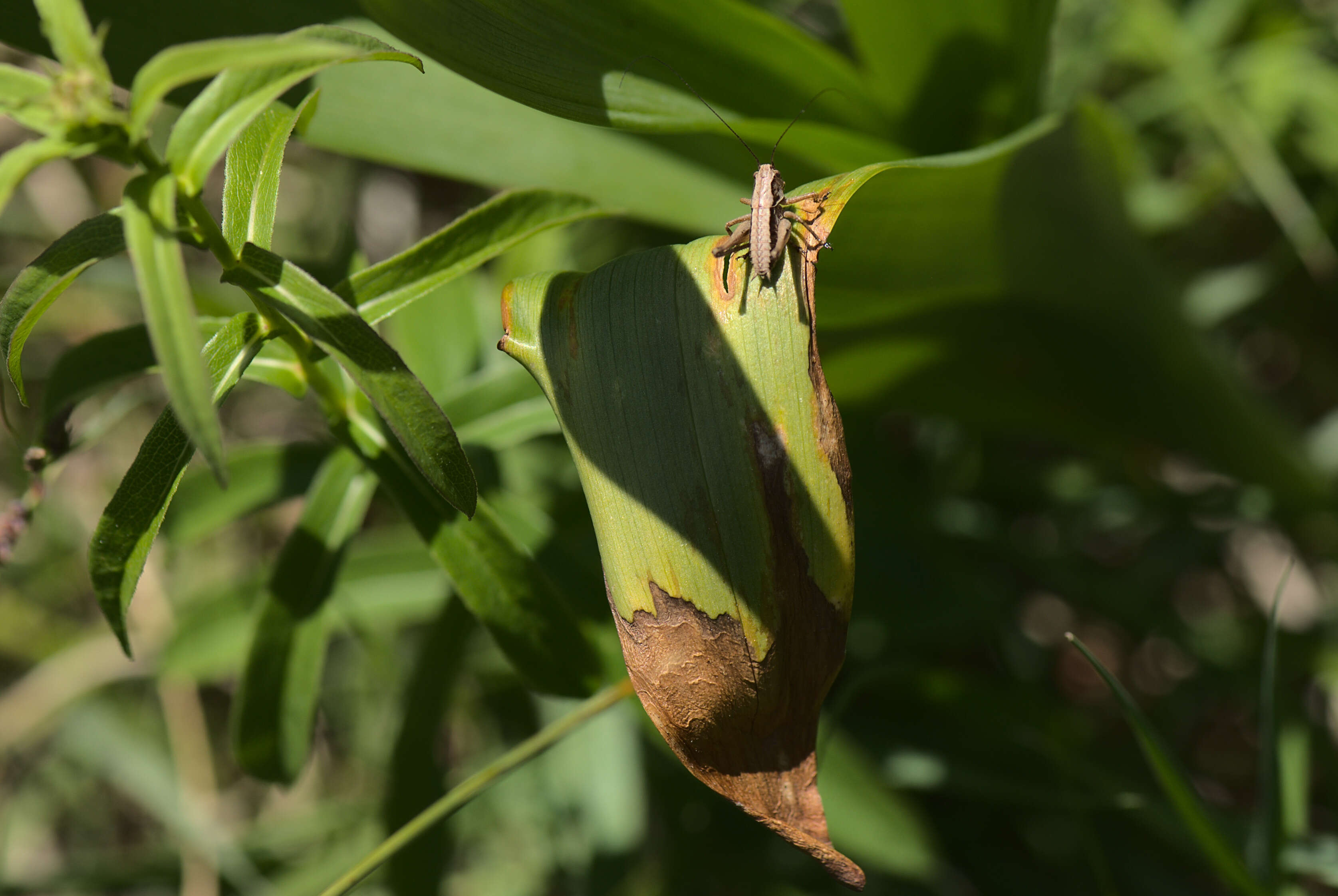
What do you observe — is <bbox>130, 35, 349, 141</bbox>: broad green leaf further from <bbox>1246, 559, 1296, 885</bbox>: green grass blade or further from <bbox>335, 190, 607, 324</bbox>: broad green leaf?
<bbox>1246, 559, 1296, 885</bbox>: green grass blade

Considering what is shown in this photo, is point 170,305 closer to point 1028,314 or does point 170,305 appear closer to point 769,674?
point 769,674

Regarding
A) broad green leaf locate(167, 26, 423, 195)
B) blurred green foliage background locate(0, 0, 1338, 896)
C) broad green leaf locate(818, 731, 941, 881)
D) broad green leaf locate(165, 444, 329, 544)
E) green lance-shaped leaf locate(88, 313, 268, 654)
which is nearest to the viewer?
broad green leaf locate(167, 26, 423, 195)

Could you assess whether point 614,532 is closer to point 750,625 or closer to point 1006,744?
point 750,625

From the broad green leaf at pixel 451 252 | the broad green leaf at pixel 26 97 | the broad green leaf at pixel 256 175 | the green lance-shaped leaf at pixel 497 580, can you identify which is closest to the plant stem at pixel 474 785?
the green lance-shaped leaf at pixel 497 580

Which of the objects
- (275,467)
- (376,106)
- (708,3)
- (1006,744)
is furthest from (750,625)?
(1006,744)

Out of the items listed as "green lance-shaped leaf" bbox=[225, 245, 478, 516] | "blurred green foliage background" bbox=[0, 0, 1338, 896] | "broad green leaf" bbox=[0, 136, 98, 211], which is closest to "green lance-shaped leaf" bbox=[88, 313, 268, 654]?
"green lance-shaped leaf" bbox=[225, 245, 478, 516]

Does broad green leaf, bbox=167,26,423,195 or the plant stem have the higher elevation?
broad green leaf, bbox=167,26,423,195

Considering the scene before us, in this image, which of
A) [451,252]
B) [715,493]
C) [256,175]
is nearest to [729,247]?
[715,493]

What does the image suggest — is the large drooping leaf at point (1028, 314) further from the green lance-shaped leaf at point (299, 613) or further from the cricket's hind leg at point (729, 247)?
the green lance-shaped leaf at point (299, 613)
